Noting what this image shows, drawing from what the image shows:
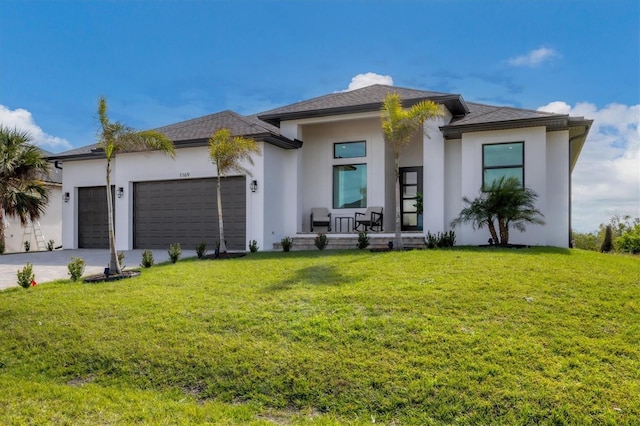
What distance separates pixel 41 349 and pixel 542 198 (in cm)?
1245

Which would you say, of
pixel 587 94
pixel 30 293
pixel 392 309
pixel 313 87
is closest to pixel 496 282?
pixel 392 309

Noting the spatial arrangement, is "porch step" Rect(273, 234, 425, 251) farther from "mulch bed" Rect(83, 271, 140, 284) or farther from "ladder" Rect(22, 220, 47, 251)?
"ladder" Rect(22, 220, 47, 251)

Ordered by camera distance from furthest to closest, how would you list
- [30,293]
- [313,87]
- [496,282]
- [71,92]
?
[313,87] → [71,92] → [30,293] → [496,282]

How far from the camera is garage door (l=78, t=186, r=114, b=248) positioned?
55.4 feet

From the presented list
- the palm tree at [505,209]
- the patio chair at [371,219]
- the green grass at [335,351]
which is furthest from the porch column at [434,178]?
the green grass at [335,351]

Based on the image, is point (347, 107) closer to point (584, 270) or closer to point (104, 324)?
point (584, 270)

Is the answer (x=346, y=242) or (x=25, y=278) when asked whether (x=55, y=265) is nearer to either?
(x=25, y=278)

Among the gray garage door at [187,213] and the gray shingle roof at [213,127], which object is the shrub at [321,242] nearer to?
the gray garage door at [187,213]

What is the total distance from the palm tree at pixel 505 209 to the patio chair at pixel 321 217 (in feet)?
15.8

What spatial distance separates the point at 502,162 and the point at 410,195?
3901 mm

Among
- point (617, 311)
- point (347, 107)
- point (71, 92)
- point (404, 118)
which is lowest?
point (617, 311)

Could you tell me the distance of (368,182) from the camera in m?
15.5

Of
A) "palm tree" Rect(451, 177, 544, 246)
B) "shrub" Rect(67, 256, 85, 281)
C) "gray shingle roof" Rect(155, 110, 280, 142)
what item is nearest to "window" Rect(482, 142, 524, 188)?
"palm tree" Rect(451, 177, 544, 246)

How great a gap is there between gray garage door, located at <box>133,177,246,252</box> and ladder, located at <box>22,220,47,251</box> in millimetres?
7833
